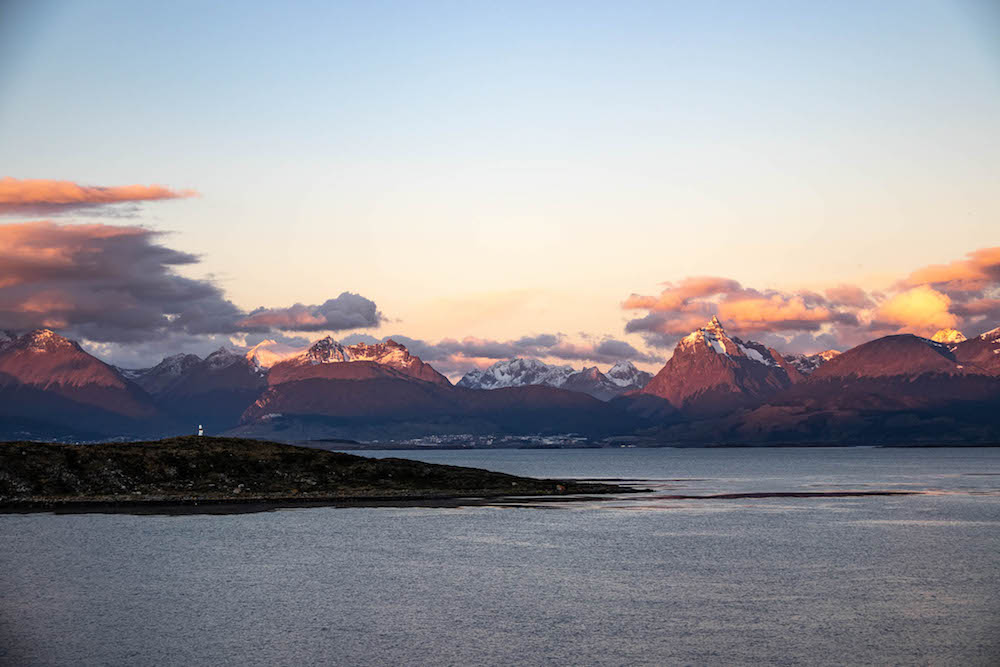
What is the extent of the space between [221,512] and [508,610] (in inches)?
2802

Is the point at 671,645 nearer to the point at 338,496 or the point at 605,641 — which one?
the point at 605,641

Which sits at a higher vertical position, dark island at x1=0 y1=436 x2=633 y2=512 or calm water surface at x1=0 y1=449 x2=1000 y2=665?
dark island at x1=0 y1=436 x2=633 y2=512

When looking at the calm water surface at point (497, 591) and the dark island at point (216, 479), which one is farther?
the dark island at point (216, 479)

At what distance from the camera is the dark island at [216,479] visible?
132 m

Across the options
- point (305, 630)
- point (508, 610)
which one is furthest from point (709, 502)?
point (305, 630)

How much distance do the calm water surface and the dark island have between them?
22.9m

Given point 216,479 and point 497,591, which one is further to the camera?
point 216,479

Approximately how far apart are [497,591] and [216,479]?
94154mm

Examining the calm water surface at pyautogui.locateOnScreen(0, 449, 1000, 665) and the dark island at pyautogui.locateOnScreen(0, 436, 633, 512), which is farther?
the dark island at pyautogui.locateOnScreen(0, 436, 633, 512)

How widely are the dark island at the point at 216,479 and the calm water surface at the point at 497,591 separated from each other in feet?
75.3

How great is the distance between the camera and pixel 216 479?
147 meters

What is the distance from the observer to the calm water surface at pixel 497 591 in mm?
45688

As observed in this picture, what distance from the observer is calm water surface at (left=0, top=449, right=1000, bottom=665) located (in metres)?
45.7

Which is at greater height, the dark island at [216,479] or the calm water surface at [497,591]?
the dark island at [216,479]
